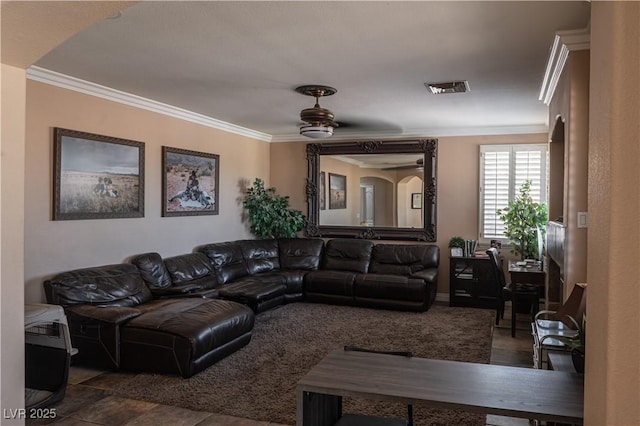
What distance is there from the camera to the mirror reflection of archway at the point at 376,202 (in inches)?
298

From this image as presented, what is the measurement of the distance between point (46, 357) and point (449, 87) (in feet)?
13.6

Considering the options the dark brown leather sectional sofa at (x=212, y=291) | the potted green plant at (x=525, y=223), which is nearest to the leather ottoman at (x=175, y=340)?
the dark brown leather sectional sofa at (x=212, y=291)

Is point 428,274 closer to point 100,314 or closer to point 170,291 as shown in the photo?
point 170,291

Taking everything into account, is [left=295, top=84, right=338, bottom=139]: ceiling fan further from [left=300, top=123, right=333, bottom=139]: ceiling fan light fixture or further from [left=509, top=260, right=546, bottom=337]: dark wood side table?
[left=509, top=260, right=546, bottom=337]: dark wood side table

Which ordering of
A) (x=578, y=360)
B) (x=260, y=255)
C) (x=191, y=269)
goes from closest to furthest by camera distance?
(x=578, y=360)
(x=191, y=269)
(x=260, y=255)

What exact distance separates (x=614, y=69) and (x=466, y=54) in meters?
2.61

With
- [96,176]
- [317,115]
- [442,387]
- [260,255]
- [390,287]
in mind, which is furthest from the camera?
[260,255]

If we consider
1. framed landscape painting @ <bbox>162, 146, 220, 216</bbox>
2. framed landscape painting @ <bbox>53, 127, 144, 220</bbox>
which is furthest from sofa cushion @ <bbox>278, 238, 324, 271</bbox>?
framed landscape painting @ <bbox>53, 127, 144, 220</bbox>

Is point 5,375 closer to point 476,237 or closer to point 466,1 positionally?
point 466,1

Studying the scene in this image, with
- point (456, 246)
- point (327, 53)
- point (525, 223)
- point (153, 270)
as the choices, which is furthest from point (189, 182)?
point (525, 223)

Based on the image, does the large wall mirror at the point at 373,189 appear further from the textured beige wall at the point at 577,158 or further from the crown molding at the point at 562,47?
the textured beige wall at the point at 577,158

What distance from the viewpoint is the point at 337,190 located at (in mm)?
7910

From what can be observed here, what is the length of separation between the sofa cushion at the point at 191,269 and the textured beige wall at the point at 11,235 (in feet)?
10.3

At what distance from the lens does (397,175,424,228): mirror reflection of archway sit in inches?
290
